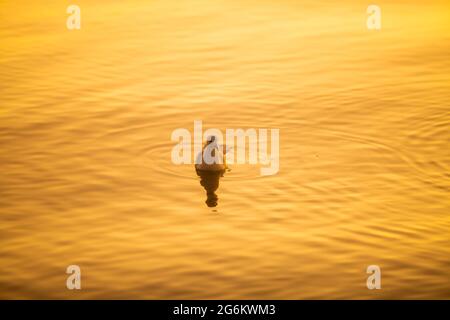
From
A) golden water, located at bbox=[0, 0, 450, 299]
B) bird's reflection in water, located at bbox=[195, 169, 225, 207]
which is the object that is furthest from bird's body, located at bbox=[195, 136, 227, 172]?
golden water, located at bbox=[0, 0, 450, 299]

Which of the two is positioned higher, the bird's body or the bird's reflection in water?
the bird's body

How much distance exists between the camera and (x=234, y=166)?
50.6ft

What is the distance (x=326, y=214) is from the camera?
1373 centimetres

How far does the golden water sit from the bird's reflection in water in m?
0.14

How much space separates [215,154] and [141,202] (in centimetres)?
169

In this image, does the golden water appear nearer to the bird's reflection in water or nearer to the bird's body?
the bird's reflection in water

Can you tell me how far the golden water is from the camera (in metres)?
12.3

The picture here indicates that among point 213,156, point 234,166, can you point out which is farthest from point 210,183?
point 234,166

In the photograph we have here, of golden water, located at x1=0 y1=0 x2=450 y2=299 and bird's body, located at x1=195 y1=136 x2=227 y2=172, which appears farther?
bird's body, located at x1=195 y1=136 x2=227 y2=172

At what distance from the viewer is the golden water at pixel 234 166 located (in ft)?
40.5

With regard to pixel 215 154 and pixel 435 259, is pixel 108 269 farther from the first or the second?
pixel 435 259

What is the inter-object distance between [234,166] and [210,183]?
2.63 ft

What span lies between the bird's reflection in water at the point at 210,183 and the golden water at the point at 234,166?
14cm

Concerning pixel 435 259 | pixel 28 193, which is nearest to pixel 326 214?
pixel 435 259
